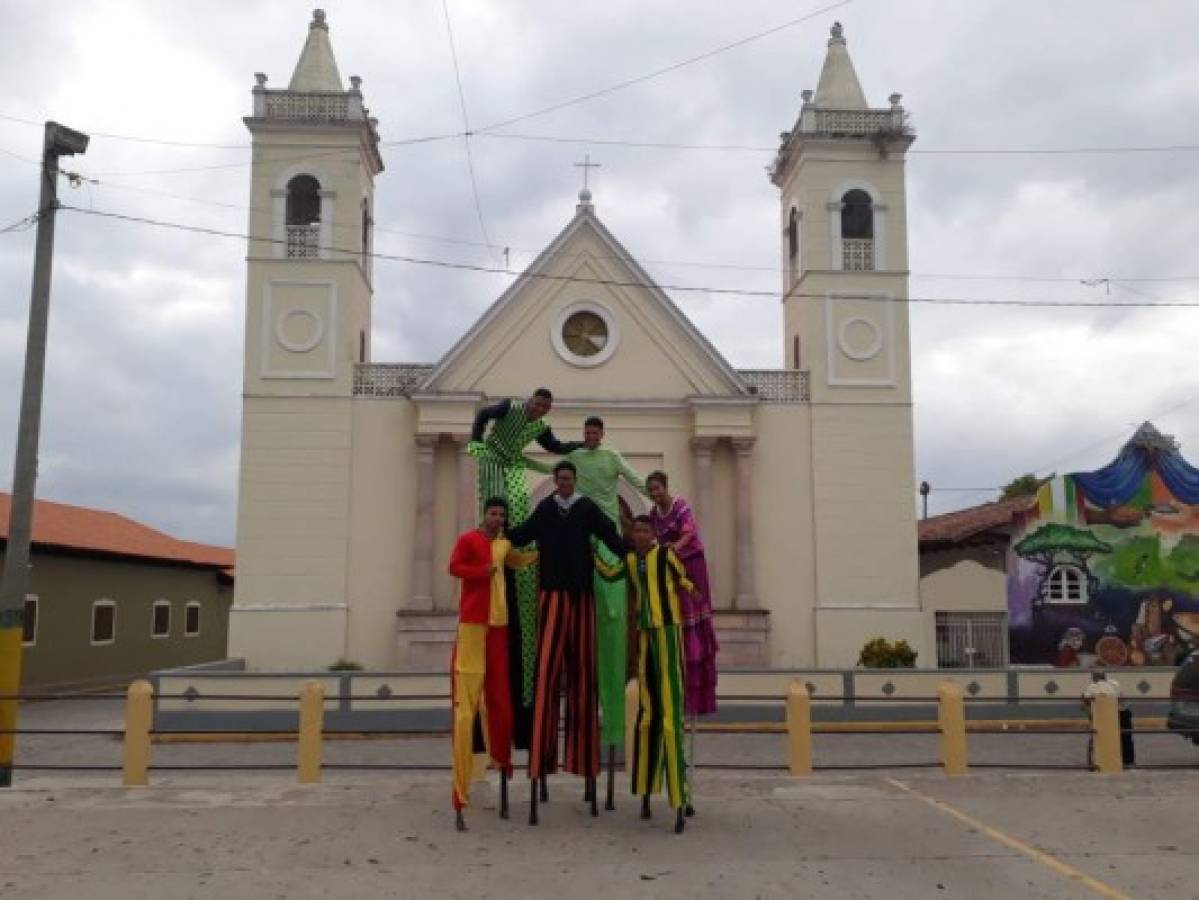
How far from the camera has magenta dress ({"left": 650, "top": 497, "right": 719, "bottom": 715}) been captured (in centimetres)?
761

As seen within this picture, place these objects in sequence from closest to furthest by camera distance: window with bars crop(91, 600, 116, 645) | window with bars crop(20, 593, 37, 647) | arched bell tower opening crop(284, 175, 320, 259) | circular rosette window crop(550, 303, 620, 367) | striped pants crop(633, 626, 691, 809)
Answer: striped pants crop(633, 626, 691, 809) < circular rosette window crop(550, 303, 620, 367) < arched bell tower opening crop(284, 175, 320, 259) < window with bars crop(20, 593, 37, 647) < window with bars crop(91, 600, 116, 645)

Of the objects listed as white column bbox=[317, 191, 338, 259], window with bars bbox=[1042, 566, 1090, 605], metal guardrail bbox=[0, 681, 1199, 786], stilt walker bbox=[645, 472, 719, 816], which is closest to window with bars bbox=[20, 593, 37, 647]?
white column bbox=[317, 191, 338, 259]

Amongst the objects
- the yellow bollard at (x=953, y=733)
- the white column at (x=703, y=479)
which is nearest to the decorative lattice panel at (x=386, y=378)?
the white column at (x=703, y=479)

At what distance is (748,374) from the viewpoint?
22.1 metres

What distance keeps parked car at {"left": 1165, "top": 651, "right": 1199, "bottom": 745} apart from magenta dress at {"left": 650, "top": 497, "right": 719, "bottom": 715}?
6.49 meters

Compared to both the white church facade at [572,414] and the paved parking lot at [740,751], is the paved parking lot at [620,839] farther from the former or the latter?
the white church facade at [572,414]

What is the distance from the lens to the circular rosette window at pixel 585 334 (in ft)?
71.4

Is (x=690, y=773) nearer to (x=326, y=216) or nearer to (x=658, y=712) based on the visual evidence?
(x=658, y=712)

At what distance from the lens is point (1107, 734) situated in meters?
9.76

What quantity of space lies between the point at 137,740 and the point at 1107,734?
27.6 feet

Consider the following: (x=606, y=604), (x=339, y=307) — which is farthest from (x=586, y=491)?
(x=339, y=307)

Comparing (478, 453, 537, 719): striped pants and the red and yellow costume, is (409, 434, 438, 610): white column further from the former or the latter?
the red and yellow costume

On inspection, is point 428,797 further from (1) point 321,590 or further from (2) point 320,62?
(2) point 320,62

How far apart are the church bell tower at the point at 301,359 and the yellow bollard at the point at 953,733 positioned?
13392 millimetres
